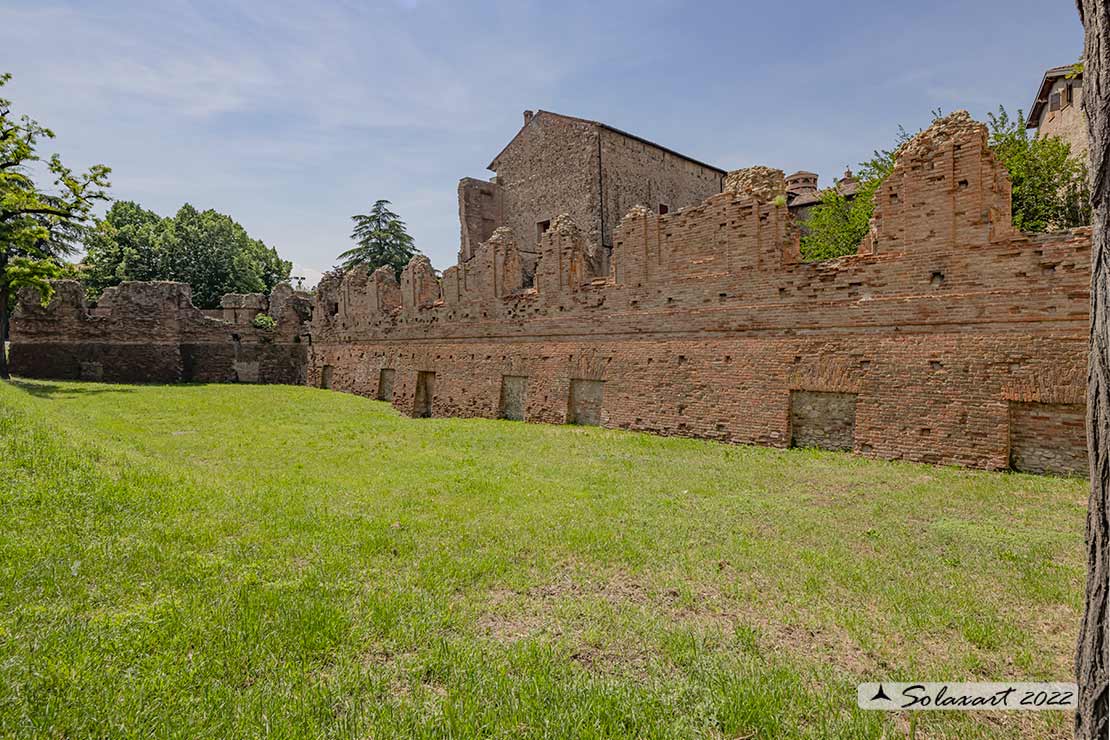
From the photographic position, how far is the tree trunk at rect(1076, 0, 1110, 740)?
1.63 meters

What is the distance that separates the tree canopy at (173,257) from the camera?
1409 inches

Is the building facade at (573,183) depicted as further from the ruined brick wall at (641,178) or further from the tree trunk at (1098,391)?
the tree trunk at (1098,391)

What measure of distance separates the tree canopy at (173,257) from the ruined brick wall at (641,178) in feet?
89.3

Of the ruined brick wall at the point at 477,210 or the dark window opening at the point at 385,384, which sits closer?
the dark window opening at the point at 385,384

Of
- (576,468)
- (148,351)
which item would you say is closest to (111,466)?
(576,468)

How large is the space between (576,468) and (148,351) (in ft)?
80.0

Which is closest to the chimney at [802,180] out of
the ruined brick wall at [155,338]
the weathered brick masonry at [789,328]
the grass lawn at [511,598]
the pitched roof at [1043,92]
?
the pitched roof at [1043,92]

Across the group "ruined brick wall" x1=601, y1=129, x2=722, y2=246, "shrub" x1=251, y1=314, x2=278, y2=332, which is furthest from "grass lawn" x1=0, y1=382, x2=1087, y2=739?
"shrub" x1=251, y1=314, x2=278, y2=332

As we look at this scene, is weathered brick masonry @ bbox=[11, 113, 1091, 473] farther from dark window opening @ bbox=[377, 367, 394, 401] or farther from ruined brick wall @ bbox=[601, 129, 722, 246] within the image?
ruined brick wall @ bbox=[601, 129, 722, 246]

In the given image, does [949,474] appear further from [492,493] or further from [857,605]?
[492,493]

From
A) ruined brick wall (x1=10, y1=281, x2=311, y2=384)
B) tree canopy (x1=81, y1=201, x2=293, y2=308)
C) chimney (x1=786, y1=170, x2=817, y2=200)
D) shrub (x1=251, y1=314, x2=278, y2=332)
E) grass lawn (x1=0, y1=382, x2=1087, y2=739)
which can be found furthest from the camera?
chimney (x1=786, y1=170, x2=817, y2=200)

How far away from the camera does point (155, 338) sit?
25.0m

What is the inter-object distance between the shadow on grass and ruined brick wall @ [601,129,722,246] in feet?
63.1

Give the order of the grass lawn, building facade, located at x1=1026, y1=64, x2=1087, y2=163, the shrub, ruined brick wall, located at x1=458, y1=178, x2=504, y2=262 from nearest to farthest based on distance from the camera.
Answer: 1. the grass lawn
2. building facade, located at x1=1026, y1=64, x2=1087, y2=163
3. the shrub
4. ruined brick wall, located at x1=458, y1=178, x2=504, y2=262
